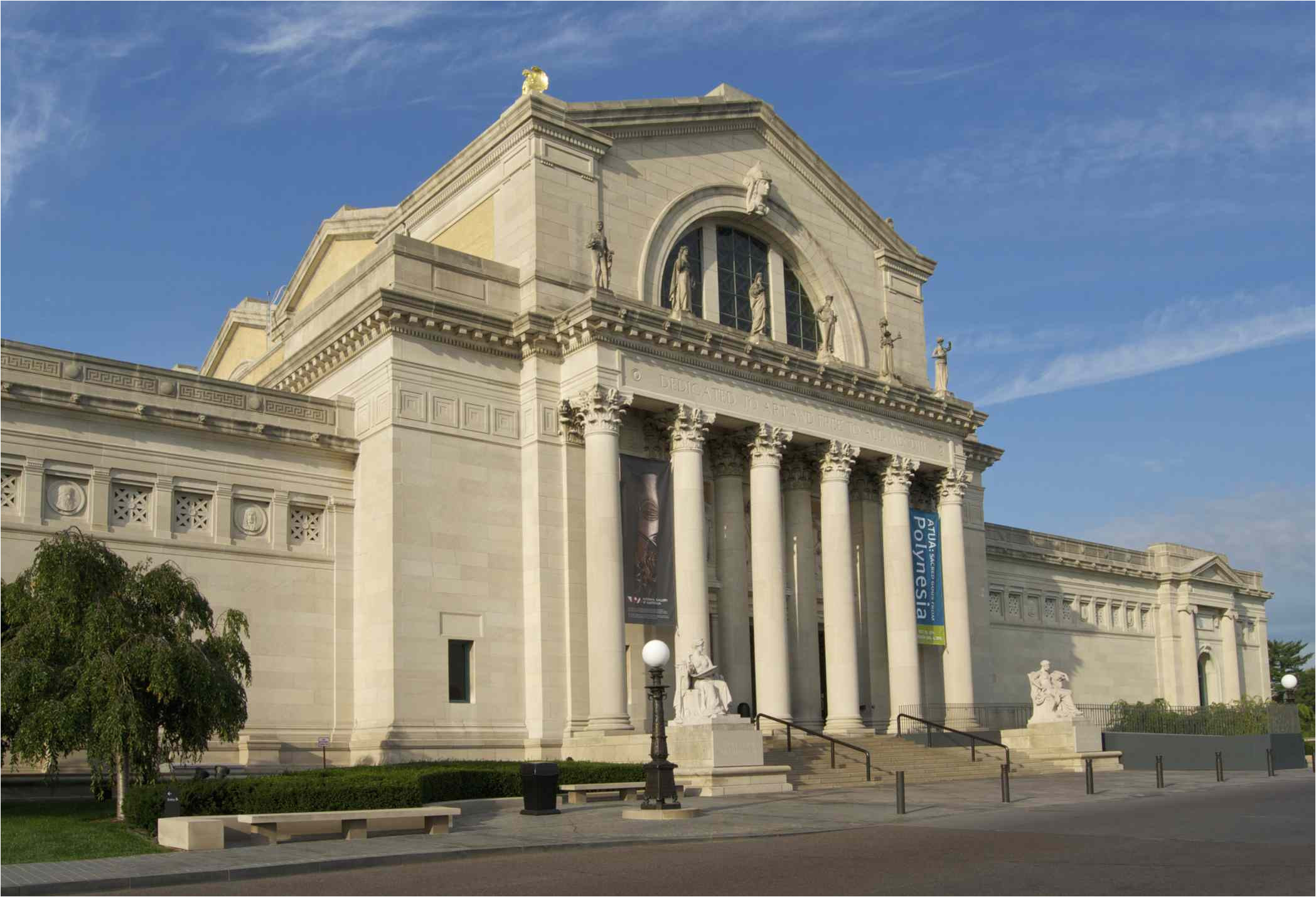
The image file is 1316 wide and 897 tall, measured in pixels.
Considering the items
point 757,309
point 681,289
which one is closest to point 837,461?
point 757,309

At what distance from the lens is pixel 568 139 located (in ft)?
Answer: 123

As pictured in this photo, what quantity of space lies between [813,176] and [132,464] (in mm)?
24178

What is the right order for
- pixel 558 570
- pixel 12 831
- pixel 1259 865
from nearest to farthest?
pixel 1259 865
pixel 12 831
pixel 558 570

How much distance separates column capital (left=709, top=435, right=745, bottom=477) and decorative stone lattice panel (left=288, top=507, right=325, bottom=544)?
11.6 metres

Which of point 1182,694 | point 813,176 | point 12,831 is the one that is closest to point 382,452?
point 12,831

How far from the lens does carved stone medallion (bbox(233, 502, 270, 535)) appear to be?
33094 mm

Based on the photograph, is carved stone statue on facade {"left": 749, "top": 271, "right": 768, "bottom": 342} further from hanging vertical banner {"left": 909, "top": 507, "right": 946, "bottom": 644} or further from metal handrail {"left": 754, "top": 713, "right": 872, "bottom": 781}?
metal handrail {"left": 754, "top": 713, "right": 872, "bottom": 781}

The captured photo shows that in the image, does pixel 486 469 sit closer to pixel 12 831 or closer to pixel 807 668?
pixel 807 668

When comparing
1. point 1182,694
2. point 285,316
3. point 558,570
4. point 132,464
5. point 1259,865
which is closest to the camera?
point 1259,865

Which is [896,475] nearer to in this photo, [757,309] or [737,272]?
[757,309]

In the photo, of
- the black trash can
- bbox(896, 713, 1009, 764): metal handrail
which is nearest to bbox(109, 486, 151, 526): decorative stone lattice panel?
the black trash can

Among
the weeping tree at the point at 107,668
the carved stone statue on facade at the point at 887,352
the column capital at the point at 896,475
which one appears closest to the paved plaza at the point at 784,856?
the weeping tree at the point at 107,668

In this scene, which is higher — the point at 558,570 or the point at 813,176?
the point at 813,176

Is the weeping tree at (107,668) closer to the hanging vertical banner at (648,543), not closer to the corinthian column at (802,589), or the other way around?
the hanging vertical banner at (648,543)
